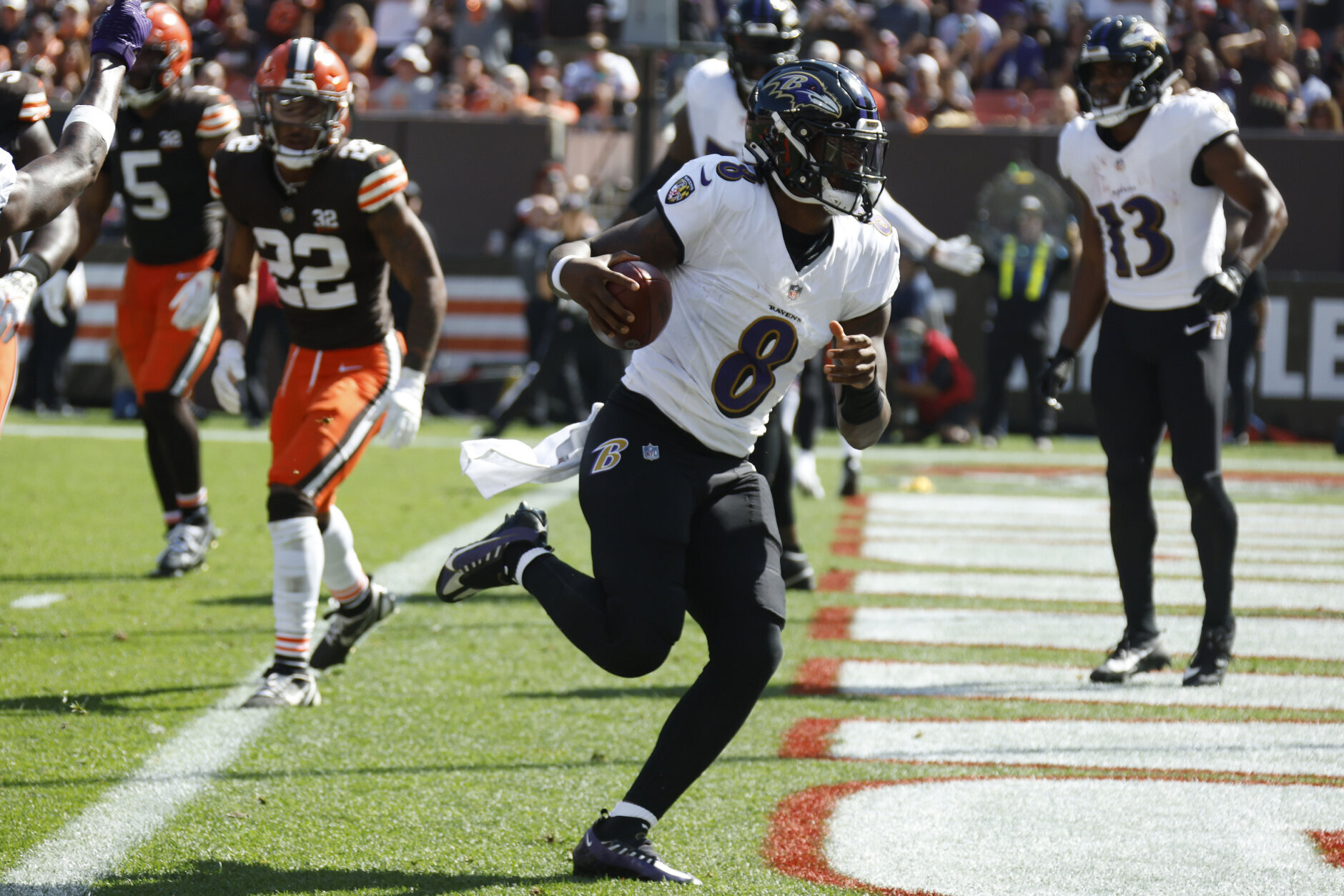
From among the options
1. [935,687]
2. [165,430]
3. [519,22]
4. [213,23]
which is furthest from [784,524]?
[213,23]

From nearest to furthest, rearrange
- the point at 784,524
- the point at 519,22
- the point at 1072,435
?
the point at 784,524 → the point at 1072,435 → the point at 519,22

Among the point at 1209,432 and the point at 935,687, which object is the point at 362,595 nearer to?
the point at 935,687

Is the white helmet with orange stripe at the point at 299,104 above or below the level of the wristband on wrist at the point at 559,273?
above

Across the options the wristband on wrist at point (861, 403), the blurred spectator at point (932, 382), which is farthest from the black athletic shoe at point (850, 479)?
the wristband on wrist at point (861, 403)

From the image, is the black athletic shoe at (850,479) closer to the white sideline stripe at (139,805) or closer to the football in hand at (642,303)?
the white sideline stripe at (139,805)

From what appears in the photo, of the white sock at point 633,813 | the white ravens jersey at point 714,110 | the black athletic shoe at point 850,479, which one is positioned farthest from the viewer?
the black athletic shoe at point 850,479

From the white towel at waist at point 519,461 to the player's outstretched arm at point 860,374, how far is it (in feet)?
1.87

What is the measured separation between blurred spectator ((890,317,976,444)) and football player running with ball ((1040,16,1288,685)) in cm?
736

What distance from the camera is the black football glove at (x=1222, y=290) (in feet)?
15.1

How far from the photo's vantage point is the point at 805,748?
4.11m

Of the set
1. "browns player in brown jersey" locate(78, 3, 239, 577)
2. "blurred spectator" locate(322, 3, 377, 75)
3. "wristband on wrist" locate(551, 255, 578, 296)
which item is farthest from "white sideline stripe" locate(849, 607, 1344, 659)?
"blurred spectator" locate(322, 3, 377, 75)

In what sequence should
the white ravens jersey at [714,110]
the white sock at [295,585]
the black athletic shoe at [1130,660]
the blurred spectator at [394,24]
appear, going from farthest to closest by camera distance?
the blurred spectator at [394,24] < the white ravens jersey at [714,110] < the black athletic shoe at [1130,660] < the white sock at [295,585]

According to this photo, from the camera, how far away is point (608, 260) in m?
3.10

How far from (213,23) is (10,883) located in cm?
1611
